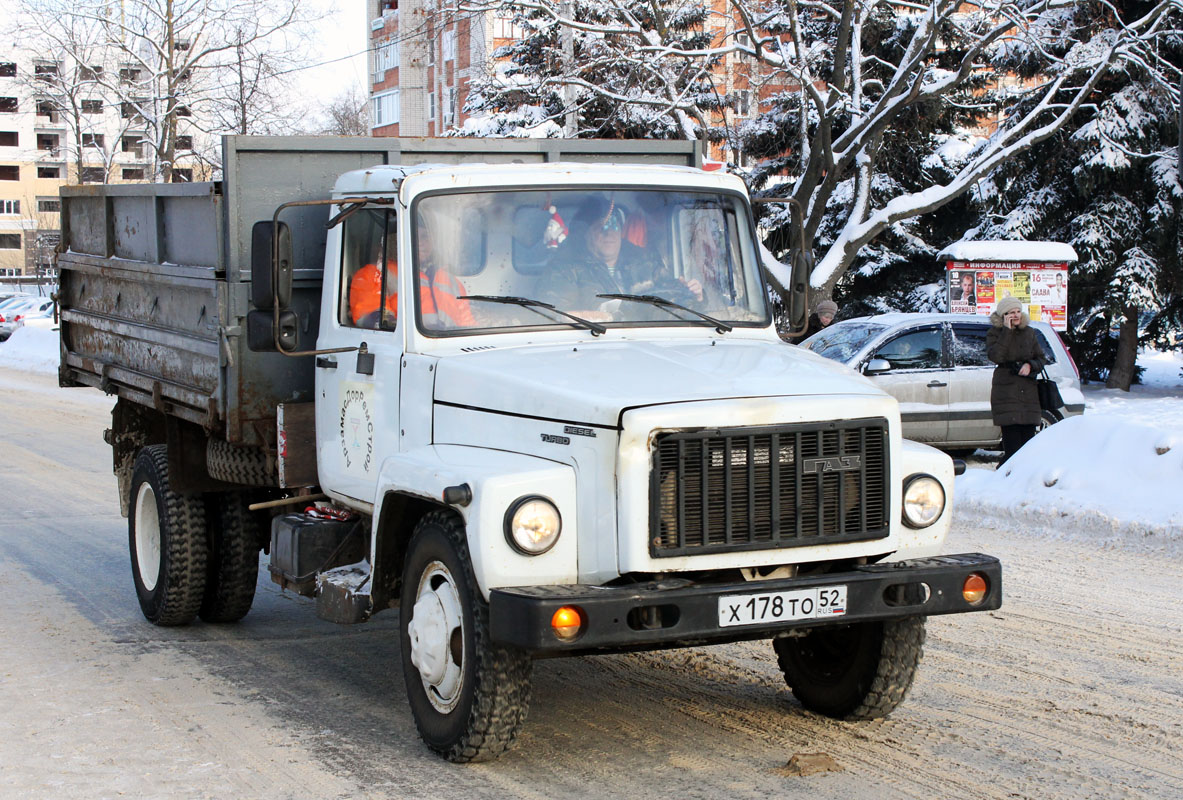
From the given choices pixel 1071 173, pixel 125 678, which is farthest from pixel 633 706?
pixel 1071 173

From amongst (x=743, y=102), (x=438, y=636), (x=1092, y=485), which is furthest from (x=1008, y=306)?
(x=743, y=102)

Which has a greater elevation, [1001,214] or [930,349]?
[1001,214]

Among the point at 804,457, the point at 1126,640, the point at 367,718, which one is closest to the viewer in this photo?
the point at 804,457

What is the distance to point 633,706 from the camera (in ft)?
20.5

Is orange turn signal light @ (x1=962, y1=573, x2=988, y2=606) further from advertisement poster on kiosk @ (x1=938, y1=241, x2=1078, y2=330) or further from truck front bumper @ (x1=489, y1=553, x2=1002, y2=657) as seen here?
advertisement poster on kiosk @ (x1=938, y1=241, x2=1078, y2=330)

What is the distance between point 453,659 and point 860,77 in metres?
20.0

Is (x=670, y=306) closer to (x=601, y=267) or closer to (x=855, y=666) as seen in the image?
(x=601, y=267)

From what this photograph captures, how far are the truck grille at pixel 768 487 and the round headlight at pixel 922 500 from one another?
0.21 meters

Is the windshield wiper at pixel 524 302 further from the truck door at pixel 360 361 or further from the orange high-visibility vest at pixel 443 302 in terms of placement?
the truck door at pixel 360 361

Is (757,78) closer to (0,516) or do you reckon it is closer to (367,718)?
(0,516)

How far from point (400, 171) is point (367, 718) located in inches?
92.1

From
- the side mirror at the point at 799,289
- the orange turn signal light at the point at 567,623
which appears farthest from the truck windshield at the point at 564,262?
the orange turn signal light at the point at 567,623

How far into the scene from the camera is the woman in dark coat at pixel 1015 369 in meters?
12.9

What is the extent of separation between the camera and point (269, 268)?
604 centimetres
